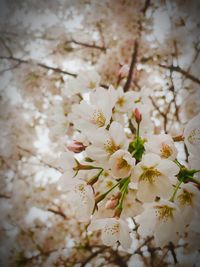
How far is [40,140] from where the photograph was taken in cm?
270

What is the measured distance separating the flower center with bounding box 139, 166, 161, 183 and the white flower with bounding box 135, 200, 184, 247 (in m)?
0.09

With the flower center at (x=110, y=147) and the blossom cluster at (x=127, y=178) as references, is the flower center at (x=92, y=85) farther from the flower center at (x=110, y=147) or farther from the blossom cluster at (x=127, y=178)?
the flower center at (x=110, y=147)

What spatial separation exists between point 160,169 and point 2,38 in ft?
6.79

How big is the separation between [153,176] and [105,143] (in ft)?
0.54

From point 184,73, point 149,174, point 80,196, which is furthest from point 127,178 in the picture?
point 184,73

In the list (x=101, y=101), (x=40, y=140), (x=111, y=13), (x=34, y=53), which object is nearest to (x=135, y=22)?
(x=111, y=13)

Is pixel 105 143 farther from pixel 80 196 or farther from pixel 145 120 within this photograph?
pixel 145 120

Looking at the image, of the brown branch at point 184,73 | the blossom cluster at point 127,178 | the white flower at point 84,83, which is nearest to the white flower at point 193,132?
the blossom cluster at point 127,178

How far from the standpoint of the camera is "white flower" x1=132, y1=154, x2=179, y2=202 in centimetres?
87

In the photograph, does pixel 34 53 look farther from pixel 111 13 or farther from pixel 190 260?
pixel 190 260

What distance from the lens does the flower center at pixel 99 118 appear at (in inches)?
40.2

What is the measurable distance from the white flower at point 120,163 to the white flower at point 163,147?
80 millimetres

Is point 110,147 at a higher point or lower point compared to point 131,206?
higher

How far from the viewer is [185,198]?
91 centimetres
